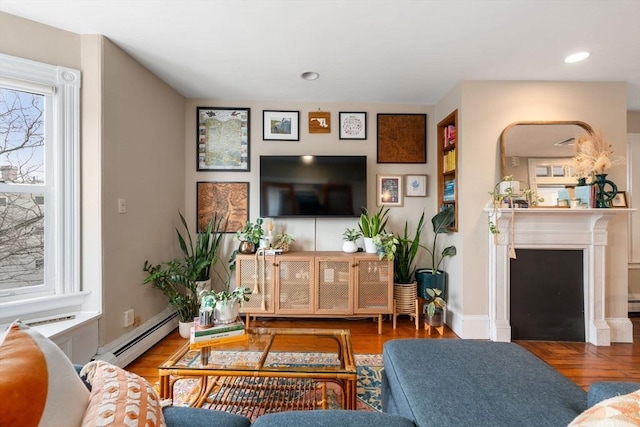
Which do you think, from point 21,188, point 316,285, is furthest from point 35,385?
point 316,285

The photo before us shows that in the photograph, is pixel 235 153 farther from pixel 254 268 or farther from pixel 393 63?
pixel 393 63

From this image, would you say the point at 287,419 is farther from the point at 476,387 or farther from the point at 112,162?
the point at 112,162

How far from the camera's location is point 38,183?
6.32 ft

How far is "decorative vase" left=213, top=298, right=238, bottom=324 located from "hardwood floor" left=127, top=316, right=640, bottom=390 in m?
0.78

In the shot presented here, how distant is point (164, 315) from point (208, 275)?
53 cm

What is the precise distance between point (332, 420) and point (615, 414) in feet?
2.36

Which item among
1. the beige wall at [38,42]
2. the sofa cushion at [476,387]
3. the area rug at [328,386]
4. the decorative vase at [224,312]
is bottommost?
the area rug at [328,386]

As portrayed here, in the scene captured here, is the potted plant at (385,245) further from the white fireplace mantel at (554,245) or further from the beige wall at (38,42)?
the beige wall at (38,42)

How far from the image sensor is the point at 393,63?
2393mm

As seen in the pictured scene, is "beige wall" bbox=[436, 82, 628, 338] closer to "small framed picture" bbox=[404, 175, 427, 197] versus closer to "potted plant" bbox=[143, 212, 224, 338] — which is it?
"small framed picture" bbox=[404, 175, 427, 197]

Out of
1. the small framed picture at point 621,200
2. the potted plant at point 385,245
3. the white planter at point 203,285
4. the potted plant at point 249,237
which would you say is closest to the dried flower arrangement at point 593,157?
the small framed picture at point 621,200

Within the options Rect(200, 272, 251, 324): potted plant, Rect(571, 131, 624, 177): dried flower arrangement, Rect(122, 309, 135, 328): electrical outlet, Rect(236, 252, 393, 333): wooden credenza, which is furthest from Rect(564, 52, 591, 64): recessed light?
Rect(122, 309, 135, 328): electrical outlet

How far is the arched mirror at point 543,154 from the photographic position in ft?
8.68

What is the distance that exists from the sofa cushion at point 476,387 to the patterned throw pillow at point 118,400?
2.67 ft
